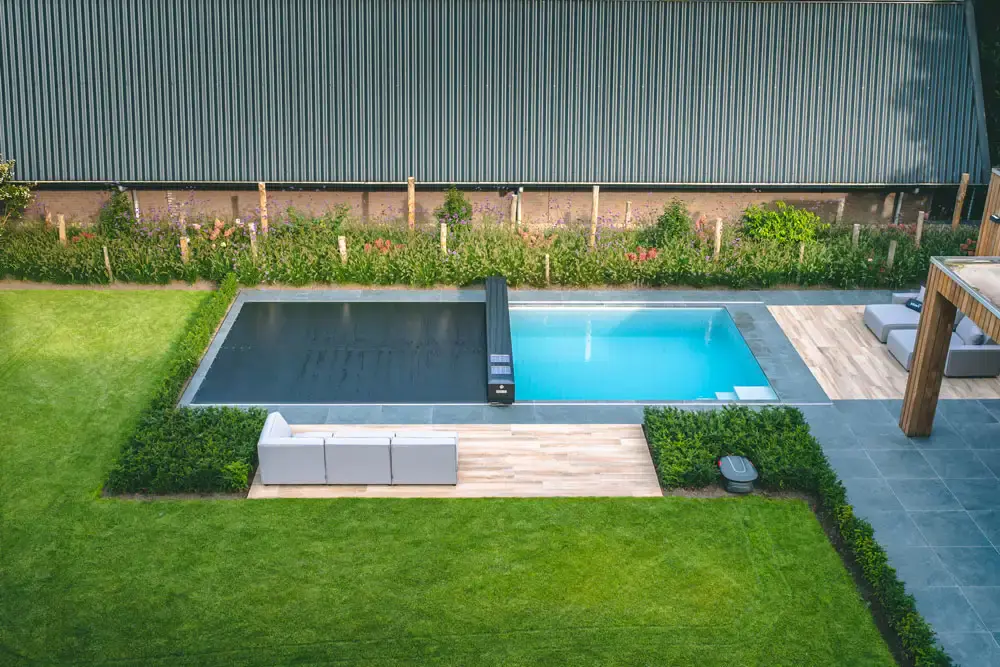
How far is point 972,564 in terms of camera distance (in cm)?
1480

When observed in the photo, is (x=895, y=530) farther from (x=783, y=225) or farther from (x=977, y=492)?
(x=783, y=225)

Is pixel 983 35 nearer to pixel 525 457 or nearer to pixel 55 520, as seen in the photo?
pixel 525 457

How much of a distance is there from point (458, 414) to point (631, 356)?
4.72m

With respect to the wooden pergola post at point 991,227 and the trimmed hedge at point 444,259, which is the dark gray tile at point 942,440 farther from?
the trimmed hedge at point 444,259

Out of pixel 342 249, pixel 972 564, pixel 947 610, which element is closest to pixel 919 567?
pixel 972 564

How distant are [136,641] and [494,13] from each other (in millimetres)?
17973

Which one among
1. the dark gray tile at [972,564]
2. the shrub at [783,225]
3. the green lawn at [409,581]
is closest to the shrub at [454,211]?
the shrub at [783,225]

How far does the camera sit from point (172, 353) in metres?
21.1

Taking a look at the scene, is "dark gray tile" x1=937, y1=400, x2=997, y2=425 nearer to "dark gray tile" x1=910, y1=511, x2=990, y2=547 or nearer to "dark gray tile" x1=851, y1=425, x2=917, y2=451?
"dark gray tile" x1=851, y1=425, x2=917, y2=451

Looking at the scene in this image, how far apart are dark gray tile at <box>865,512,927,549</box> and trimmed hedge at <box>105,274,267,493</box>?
31.7 feet

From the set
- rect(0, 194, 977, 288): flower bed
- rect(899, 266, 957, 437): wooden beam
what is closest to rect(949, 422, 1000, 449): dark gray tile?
rect(899, 266, 957, 437): wooden beam

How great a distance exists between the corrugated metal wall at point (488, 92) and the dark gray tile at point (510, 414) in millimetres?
8400

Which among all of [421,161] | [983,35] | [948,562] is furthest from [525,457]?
[983,35]

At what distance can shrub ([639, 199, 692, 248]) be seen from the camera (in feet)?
83.8
